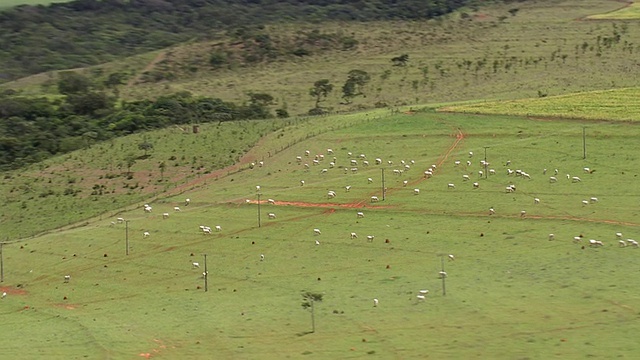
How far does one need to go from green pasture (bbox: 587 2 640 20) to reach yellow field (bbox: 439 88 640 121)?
2013 inches

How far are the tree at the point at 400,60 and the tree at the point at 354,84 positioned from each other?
14.3 feet

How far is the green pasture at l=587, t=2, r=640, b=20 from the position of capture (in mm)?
136625

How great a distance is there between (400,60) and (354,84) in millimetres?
10374

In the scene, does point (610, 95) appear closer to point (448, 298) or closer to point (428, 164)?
point (428, 164)

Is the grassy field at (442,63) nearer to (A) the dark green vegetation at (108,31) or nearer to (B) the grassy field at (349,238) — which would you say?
(B) the grassy field at (349,238)

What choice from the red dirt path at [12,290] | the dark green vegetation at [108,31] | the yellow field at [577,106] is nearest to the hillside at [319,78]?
the yellow field at [577,106]

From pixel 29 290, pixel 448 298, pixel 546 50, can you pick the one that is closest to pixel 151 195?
pixel 29 290

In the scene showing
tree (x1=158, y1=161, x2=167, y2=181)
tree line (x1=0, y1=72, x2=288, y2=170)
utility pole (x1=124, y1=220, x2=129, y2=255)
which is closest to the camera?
utility pole (x1=124, y1=220, x2=129, y2=255)

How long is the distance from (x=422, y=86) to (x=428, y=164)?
1750 inches

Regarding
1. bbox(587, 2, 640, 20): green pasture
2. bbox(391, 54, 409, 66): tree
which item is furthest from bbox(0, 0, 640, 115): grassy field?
bbox(587, 2, 640, 20): green pasture

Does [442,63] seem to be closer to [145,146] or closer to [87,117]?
[87,117]

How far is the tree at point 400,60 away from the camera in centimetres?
12599

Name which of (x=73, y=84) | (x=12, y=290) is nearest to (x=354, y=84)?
(x=73, y=84)

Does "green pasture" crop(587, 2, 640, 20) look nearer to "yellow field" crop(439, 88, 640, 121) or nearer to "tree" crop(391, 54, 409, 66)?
"tree" crop(391, 54, 409, 66)
